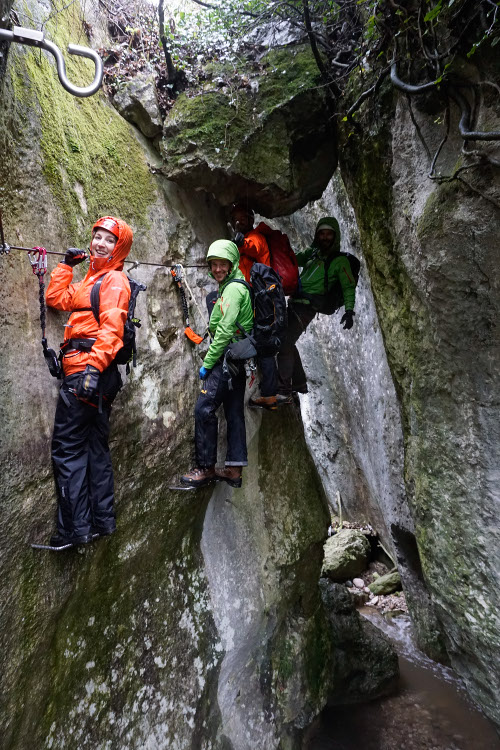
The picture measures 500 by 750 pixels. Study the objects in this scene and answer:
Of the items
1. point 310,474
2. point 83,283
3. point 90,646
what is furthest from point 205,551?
point 83,283

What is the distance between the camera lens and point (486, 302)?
4.09 meters

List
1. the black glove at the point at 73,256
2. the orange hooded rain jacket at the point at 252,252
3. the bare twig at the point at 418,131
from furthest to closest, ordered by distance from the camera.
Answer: the orange hooded rain jacket at the point at 252,252, the bare twig at the point at 418,131, the black glove at the point at 73,256

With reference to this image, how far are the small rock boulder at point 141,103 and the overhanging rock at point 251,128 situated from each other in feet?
0.66

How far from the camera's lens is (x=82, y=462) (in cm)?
385

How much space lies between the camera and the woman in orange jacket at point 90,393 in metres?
3.69

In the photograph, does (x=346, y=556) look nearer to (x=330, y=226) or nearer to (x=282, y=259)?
(x=282, y=259)

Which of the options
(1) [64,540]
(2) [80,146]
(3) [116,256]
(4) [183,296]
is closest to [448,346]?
(4) [183,296]

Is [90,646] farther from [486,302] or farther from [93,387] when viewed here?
[486,302]

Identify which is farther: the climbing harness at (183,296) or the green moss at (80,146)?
the climbing harness at (183,296)

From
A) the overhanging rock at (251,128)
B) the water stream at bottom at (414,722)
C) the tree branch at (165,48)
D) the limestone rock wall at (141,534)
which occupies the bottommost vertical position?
the water stream at bottom at (414,722)

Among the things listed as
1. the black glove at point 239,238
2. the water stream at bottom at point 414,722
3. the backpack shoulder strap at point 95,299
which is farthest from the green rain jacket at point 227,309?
the water stream at bottom at point 414,722

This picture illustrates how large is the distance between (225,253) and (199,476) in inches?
92.4

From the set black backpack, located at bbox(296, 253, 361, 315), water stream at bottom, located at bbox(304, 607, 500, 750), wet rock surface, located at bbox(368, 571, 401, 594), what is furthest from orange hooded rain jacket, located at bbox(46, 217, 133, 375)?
wet rock surface, located at bbox(368, 571, 401, 594)

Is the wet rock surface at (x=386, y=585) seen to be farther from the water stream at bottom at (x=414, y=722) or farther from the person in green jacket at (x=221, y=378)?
the person in green jacket at (x=221, y=378)
